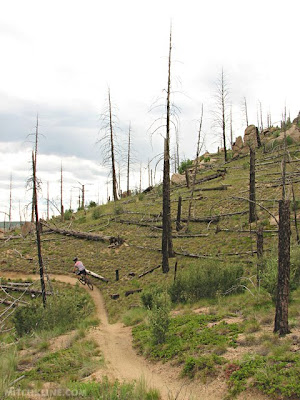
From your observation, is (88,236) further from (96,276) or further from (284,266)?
(284,266)

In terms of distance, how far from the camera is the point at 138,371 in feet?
29.7

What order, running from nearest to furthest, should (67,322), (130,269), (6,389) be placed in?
(6,389) < (67,322) < (130,269)

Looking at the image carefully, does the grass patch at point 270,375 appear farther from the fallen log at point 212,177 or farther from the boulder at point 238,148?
the boulder at point 238,148

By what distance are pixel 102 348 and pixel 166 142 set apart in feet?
40.4

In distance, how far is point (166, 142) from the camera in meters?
19.8

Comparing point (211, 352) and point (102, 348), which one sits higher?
point (211, 352)

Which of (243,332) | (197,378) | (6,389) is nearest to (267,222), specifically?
(243,332)

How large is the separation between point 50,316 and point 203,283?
6731mm

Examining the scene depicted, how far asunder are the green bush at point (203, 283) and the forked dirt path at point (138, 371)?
291cm

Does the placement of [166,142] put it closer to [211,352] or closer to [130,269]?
[130,269]

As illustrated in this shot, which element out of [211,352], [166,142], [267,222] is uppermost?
[166,142]

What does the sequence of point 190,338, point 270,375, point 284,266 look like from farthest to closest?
point 190,338, point 284,266, point 270,375

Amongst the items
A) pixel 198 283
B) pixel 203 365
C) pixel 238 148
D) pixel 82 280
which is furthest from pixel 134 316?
pixel 238 148

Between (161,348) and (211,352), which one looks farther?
(161,348)
